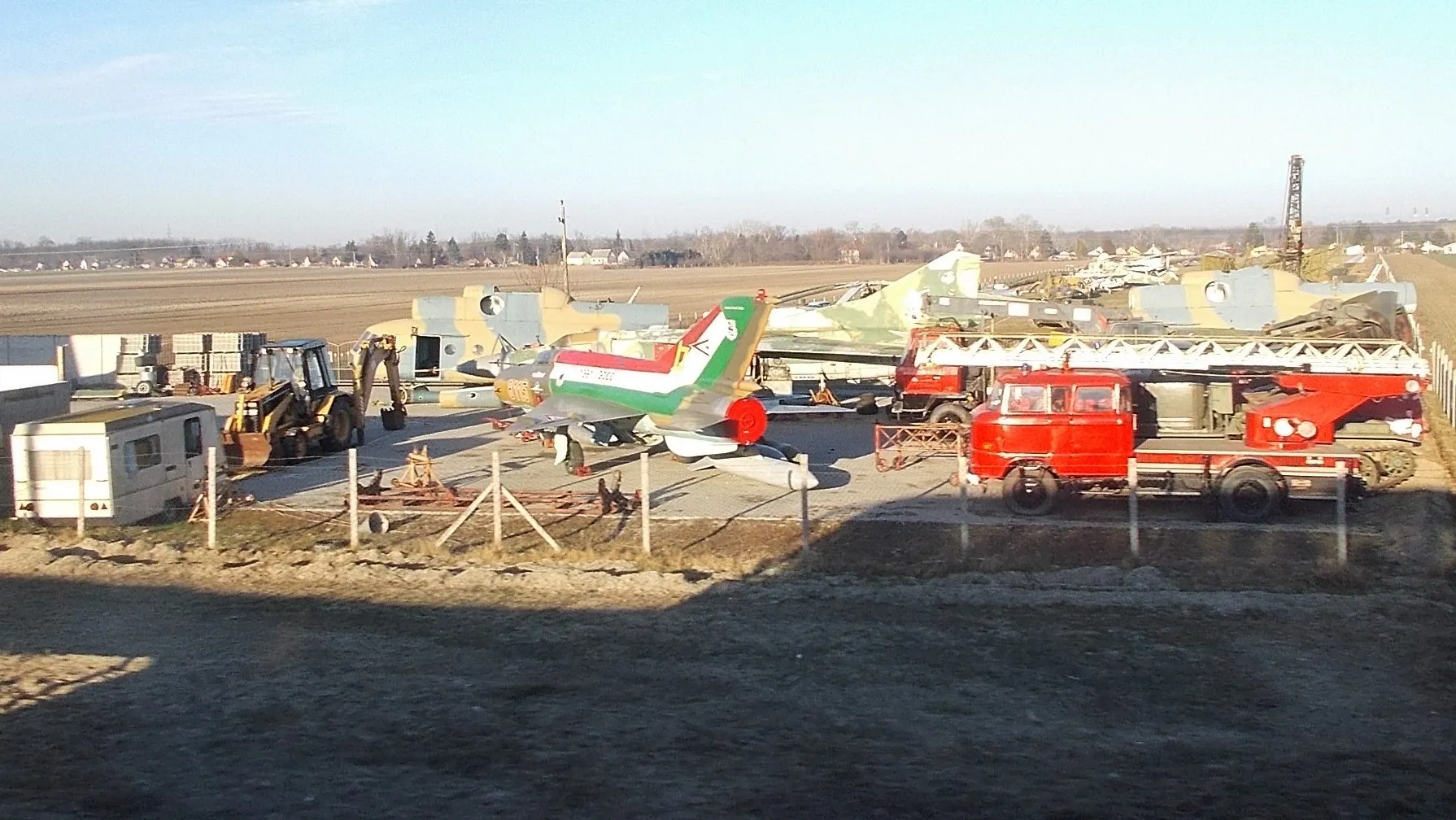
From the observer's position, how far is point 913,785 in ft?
26.6

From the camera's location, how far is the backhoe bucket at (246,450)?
74.1ft

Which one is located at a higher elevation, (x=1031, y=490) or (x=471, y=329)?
(x=471, y=329)

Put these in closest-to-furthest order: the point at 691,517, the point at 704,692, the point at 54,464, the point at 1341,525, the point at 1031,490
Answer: the point at 704,692 → the point at 1341,525 → the point at 1031,490 → the point at 54,464 → the point at 691,517

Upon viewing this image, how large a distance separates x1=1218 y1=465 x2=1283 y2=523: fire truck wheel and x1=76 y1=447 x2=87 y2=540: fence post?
16.2 m

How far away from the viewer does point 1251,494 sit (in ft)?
56.8

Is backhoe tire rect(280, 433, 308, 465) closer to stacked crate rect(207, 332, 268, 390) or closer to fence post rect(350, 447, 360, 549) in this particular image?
fence post rect(350, 447, 360, 549)

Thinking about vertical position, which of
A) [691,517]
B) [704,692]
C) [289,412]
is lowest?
[704,692]

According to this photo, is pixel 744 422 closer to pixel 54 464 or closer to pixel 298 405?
pixel 298 405

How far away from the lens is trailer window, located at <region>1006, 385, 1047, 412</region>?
59.2ft

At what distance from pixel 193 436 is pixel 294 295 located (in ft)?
298

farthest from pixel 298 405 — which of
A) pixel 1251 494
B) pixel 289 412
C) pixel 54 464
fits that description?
pixel 1251 494

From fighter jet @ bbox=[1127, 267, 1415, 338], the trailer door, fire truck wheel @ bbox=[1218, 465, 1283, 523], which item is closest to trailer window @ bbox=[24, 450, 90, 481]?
the trailer door

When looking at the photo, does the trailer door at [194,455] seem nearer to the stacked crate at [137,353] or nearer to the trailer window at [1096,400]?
the trailer window at [1096,400]

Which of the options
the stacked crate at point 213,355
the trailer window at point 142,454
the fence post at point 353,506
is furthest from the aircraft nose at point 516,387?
the stacked crate at point 213,355
